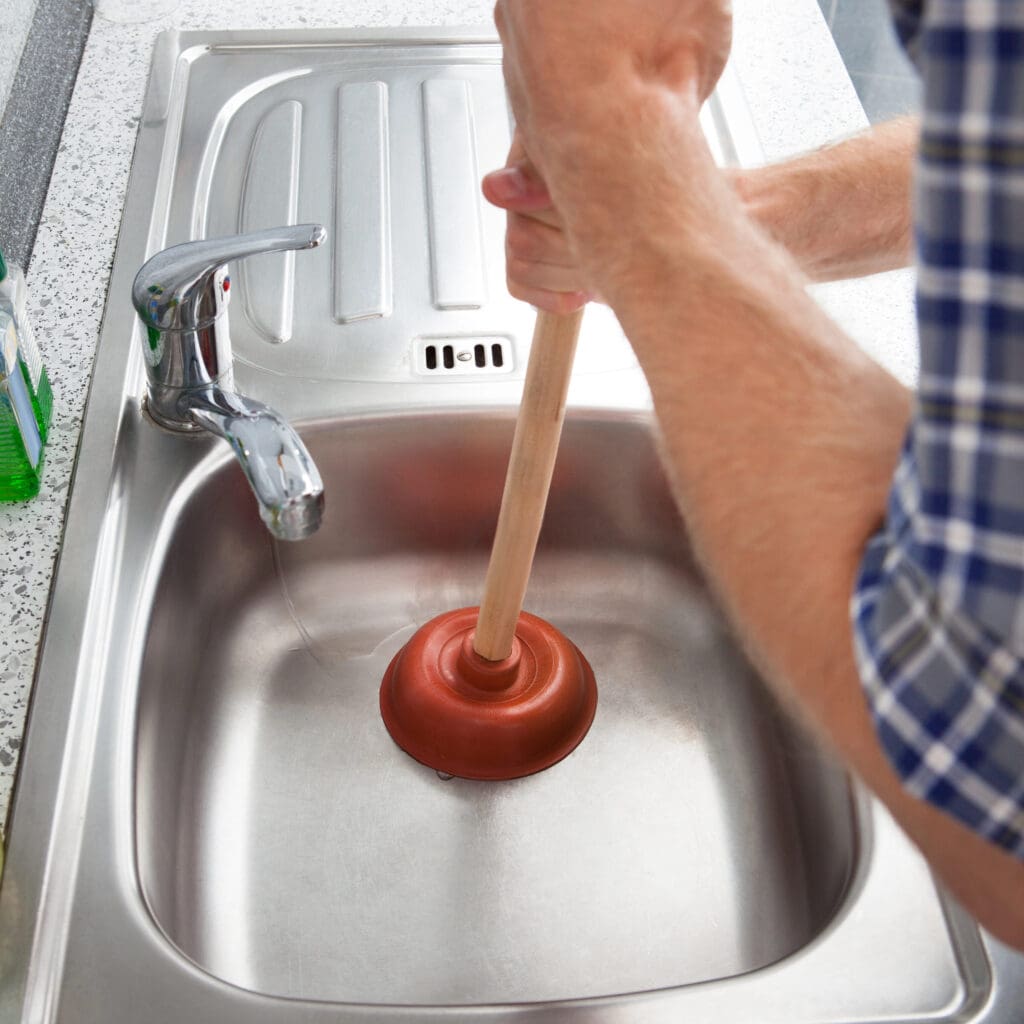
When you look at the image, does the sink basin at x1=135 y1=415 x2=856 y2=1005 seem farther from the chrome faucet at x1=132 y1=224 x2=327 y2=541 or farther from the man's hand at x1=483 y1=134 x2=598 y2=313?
the man's hand at x1=483 y1=134 x2=598 y2=313

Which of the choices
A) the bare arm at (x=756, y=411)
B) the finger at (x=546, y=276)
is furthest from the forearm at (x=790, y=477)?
the finger at (x=546, y=276)

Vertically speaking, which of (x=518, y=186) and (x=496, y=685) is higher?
(x=518, y=186)

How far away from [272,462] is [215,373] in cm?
18

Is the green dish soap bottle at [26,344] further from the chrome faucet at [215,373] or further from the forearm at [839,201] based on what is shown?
the forearm at [839,201]

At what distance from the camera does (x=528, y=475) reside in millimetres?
741

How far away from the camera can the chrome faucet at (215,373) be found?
673 millimetres

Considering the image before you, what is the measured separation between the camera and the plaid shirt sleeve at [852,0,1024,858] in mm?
312

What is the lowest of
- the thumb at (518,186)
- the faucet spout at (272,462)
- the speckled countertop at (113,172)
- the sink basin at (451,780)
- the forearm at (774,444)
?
the sink basin at (451,780)

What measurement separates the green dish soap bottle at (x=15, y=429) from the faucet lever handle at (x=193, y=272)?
8 cm

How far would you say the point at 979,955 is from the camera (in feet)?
2.05

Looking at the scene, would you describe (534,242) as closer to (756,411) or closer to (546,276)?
(546,276)

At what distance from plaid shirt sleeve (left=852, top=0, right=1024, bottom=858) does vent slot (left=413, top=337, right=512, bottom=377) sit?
61cm

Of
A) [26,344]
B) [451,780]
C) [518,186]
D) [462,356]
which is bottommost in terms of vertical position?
[451,780]

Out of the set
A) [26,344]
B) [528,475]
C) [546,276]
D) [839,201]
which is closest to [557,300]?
[546,276]
